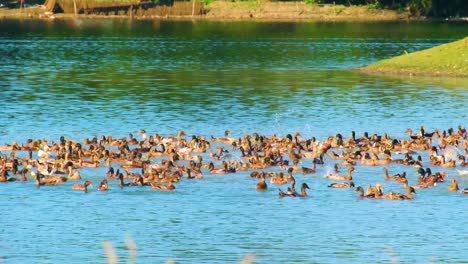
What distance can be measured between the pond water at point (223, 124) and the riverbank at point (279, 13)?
27068mm

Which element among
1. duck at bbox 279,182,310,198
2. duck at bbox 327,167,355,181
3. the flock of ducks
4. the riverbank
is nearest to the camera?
duck at bbox 279,182,310,198

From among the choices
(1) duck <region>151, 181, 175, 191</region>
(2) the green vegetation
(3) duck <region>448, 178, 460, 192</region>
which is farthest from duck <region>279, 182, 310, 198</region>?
(2) the green vegetation

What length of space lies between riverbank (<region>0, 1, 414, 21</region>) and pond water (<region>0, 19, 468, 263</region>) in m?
27.1

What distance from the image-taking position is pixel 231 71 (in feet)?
254

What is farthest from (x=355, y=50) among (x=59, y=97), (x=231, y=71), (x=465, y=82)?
(x=59, y=97)

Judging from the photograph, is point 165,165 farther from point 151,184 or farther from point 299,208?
point 299,208

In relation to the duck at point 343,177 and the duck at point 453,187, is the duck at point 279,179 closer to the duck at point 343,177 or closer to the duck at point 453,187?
the duck at point 343,177

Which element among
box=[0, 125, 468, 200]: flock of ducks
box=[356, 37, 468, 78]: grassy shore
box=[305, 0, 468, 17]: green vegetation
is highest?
box=[0, 125, 468, 200]: flock of ducks

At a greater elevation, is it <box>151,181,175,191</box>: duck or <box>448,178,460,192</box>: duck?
<box>448,178,460,192</box>: duck

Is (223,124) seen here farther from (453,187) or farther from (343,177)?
(453,187)

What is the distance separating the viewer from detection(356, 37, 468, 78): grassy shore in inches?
2685

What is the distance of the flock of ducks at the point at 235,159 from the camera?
34.5 meters

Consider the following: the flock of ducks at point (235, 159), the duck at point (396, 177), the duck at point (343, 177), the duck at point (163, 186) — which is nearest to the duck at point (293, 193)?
the flock of ducks at point (235, 159)

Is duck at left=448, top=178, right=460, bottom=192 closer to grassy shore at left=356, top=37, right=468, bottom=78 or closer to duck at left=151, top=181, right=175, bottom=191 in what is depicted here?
duck at left=151, top=181, right=175, bottom=191
